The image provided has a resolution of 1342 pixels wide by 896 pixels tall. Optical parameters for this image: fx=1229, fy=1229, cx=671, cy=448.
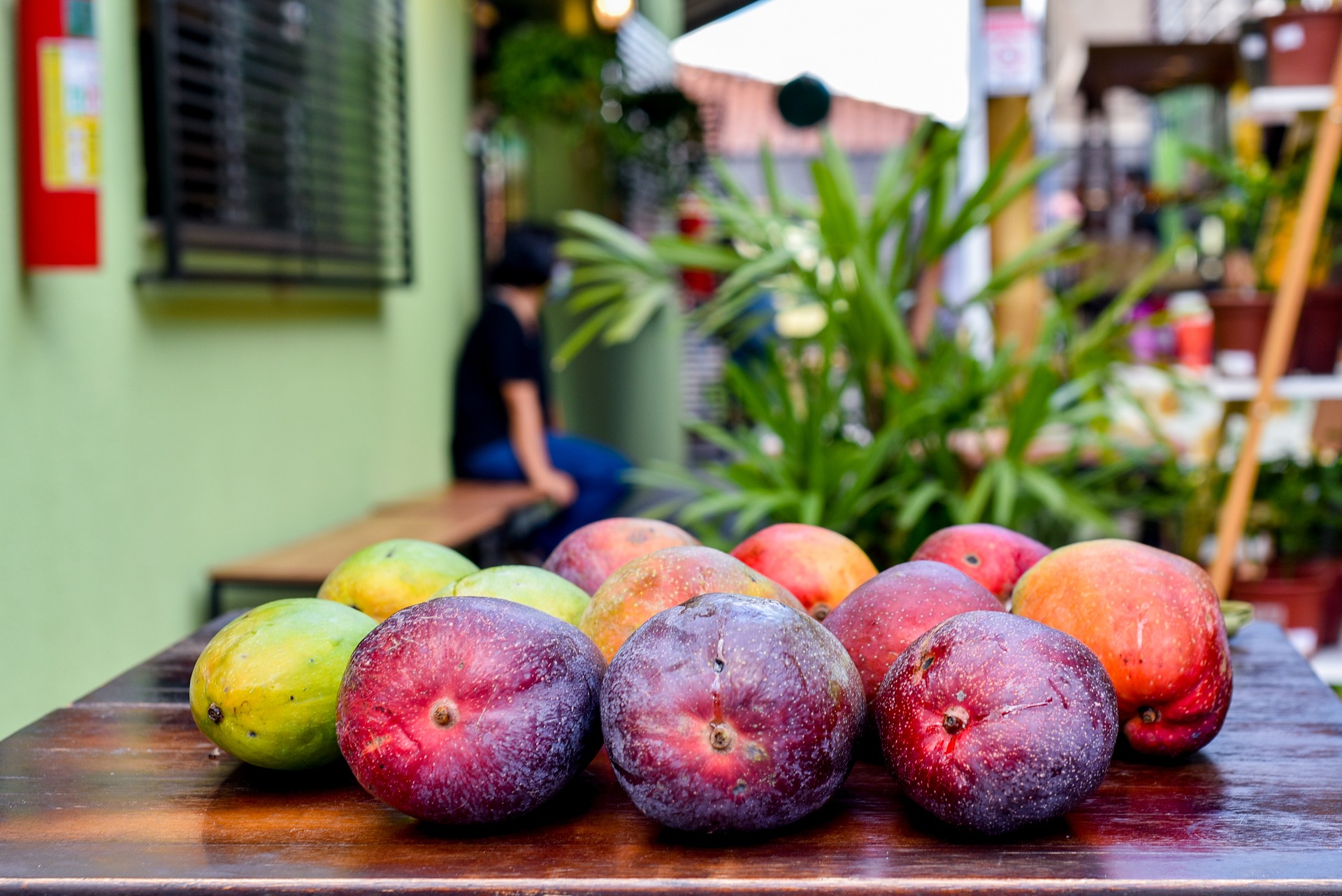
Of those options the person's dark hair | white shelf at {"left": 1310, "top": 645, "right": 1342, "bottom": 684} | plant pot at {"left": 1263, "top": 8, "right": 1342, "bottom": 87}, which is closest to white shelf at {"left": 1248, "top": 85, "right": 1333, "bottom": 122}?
plant pot at {"left": 1263, "top": 8, "right": 1342, "bottom": 87}

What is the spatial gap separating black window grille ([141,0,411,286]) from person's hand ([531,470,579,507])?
0.78 metres

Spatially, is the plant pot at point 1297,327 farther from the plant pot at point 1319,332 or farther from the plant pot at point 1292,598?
the plant pot at point 1292,598

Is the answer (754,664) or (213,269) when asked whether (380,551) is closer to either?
(754,664)

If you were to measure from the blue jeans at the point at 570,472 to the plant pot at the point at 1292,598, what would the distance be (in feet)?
6.53

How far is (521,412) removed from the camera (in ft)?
12.9

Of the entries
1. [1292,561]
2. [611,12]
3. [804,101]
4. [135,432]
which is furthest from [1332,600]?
[611,12]

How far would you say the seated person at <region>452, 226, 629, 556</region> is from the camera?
3.97 m

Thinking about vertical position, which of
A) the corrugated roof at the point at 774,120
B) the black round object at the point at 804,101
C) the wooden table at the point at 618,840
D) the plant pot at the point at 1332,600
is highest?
the corrugated roof at the point at 774,120

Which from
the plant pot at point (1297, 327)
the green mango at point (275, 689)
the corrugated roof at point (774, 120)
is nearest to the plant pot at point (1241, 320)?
the plant pot at point (1297, 327)

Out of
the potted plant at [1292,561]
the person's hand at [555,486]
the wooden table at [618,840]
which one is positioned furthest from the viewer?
the person's hand at [555,486]

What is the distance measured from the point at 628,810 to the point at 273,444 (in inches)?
93.6

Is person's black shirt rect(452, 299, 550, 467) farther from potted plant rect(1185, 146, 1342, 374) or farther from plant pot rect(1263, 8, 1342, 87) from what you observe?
plant pot rect(1263, 8, 1342, 87)

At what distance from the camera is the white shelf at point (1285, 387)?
2.97 meters

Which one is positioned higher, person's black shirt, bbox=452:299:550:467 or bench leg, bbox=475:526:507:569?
person's black shirt, bbox=452:299:550:467
